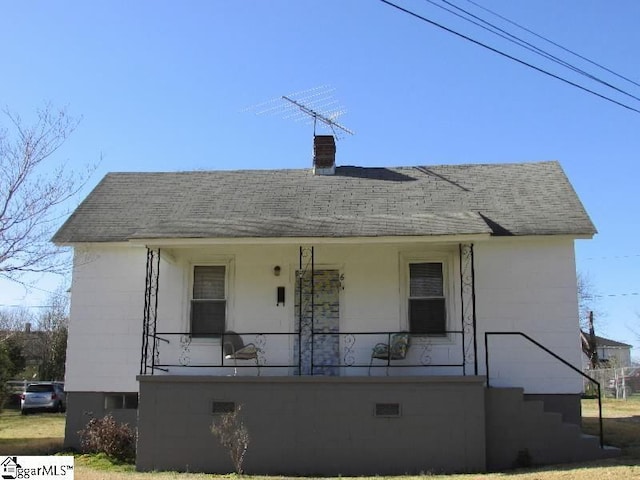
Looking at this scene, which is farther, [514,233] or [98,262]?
[98,262]

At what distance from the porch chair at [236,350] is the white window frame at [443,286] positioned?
2.80 metres

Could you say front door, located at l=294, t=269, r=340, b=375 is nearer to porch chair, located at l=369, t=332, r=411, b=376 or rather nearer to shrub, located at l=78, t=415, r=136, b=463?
porch chair, located at l=369, t=332, r=411, b=376

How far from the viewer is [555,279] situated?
13211mm

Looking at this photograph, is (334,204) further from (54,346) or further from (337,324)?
(54,346)

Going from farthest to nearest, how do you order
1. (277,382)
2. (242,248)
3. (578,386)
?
1. (242,248)
2. (578,386)
3. (277,382)

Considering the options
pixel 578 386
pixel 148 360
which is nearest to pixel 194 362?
pixel 148 360

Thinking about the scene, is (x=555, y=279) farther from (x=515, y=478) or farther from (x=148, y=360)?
(x=148, y=360)

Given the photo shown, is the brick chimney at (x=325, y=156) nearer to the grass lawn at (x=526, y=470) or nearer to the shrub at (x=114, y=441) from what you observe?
the shrub at (x=114, y=441)

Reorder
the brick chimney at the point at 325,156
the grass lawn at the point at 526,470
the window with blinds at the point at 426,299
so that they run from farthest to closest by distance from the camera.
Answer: the brick chimney at the point at 325,156, the window with blinds at the point at 426,299, the grass lawn at the point at 526,470

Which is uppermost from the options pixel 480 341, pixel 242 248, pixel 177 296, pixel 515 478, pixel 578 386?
pixel 242 248

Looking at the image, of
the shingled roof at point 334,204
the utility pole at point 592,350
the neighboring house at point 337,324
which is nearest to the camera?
the neighboring house at point 337,324

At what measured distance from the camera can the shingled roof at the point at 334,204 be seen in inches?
493

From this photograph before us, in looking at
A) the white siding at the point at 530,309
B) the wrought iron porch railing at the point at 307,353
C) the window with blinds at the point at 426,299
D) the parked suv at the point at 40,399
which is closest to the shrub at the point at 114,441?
the wrought iron porch railing at the point at 307,353

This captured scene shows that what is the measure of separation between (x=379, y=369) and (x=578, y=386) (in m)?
3.63
